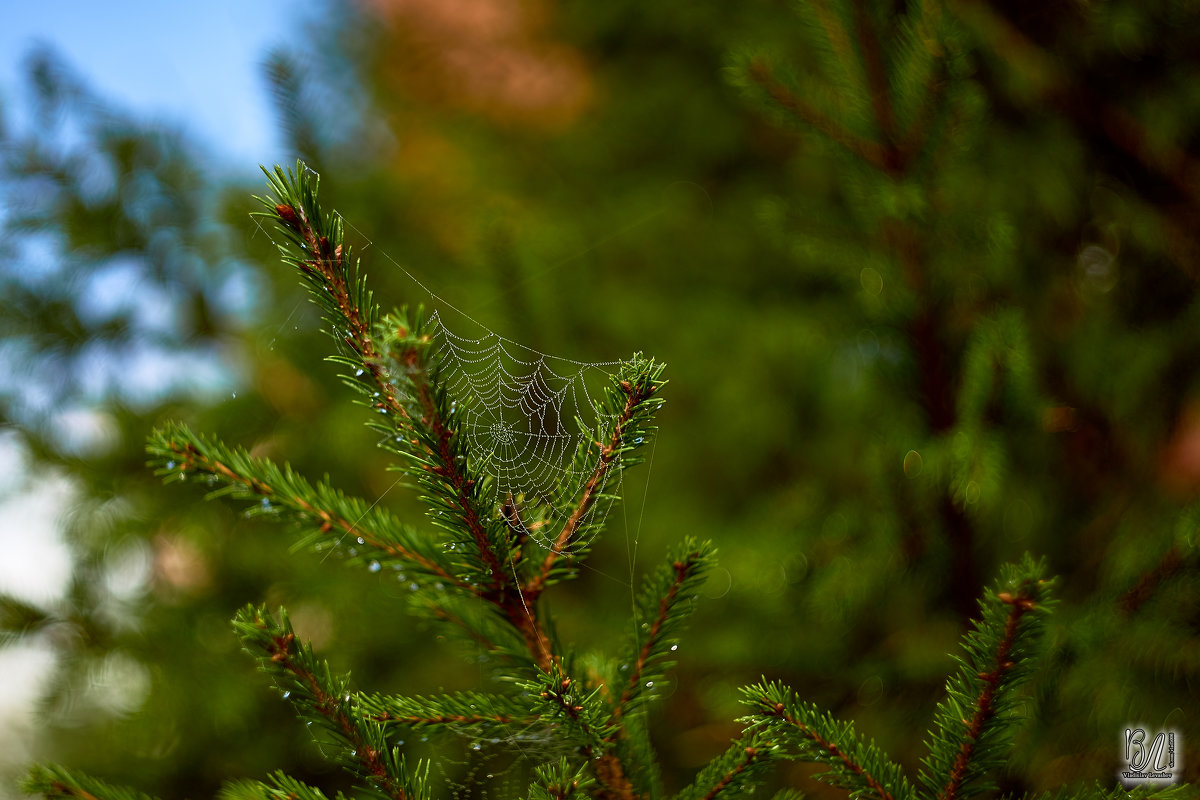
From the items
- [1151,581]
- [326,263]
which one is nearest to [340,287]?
[326,263]

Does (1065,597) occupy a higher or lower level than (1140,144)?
lower

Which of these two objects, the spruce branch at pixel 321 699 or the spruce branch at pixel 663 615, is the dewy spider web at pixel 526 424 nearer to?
the spruce branch at pixel 663 615

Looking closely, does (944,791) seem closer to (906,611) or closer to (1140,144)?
(906,611)

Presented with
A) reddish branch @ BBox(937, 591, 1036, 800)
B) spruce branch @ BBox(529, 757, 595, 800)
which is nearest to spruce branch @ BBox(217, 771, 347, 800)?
spruce branch @ BBox(529, 757, 595, 800)

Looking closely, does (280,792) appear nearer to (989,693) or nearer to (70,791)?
(70,791)

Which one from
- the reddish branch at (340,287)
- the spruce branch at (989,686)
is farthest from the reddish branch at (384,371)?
the spruce branch at (989,686)

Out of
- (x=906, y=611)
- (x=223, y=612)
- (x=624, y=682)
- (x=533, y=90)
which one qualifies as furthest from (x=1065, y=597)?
(x=533, y=90)
